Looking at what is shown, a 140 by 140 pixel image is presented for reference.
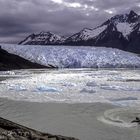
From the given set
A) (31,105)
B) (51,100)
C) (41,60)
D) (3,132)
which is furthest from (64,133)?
(41,60)

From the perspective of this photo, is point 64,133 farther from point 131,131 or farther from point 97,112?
point 97,112

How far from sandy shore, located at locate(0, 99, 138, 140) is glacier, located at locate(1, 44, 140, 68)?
177 feet

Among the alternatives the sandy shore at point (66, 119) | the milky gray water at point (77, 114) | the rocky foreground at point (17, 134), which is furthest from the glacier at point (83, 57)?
the rocky foreground at point (17, 134)

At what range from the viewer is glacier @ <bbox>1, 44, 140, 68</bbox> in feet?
225

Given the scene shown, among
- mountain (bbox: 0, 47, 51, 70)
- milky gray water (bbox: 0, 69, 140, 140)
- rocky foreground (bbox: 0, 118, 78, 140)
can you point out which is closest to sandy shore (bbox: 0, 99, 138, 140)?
milky gray water (bbox: 0, 69, 140, 140)

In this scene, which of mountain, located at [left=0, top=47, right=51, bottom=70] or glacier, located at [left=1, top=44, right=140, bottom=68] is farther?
mountain, located at [left=0, top=47, right=51, bottom=70]

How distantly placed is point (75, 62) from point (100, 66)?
16.4 feet

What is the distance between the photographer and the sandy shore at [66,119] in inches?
335

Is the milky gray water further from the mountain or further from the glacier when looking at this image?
the mountain

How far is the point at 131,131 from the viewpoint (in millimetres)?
8570

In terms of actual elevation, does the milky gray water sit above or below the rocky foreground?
below

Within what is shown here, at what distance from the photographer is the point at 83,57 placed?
6938cm

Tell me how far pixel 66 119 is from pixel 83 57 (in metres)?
58.9

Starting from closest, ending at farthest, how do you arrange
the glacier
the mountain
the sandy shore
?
the sandy shore
the glacier
the mountain
